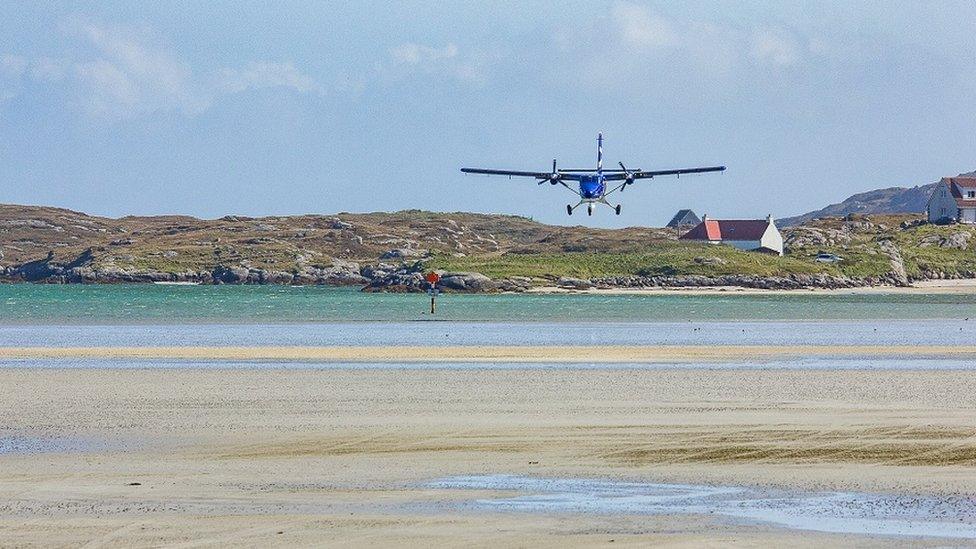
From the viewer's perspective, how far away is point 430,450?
18.2m

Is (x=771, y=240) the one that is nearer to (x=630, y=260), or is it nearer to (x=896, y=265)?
(x=896, y=265)

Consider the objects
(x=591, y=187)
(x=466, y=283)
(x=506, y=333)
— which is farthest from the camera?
(x=466, y=283)

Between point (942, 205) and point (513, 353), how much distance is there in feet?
456

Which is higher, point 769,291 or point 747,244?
point 747,244

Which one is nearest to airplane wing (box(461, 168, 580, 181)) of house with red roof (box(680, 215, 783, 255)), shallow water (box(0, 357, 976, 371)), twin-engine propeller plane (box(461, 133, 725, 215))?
twin-engine propeller plane (box(461, 133, 725, 215))

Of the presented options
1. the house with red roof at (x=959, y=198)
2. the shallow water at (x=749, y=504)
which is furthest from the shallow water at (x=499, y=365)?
the house with red roof at (x=959, y=198)

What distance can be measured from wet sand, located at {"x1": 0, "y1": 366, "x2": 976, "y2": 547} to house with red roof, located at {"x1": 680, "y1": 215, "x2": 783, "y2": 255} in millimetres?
120326

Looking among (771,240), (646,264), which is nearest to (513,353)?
(646,264)

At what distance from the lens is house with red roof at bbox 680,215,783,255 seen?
148m

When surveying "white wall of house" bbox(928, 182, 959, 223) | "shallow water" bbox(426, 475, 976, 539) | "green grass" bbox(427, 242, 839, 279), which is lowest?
"shallow water" bbox(426, 475, 976, 539)

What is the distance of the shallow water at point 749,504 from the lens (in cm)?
1319

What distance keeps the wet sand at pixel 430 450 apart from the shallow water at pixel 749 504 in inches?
13.1

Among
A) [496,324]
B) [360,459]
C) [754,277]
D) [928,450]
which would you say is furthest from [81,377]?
[754,277]

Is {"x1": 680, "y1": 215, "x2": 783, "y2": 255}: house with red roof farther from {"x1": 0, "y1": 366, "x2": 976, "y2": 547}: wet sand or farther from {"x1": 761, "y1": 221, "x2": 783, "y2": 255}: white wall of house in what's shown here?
{"x1": 0, "y1": 366, "x2": 976, "y2": 547}: wet sand
